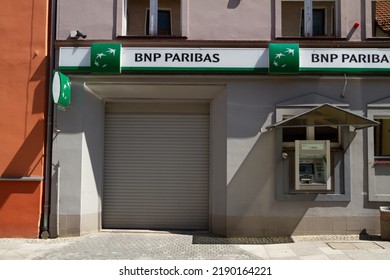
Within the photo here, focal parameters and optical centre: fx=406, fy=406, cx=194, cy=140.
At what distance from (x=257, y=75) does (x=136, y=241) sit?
14.5ft

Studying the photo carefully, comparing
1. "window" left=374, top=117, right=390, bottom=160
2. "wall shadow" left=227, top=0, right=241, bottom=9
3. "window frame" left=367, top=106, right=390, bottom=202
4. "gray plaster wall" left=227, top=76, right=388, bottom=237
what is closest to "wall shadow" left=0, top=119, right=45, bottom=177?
"gray plaster wall" left=227, top=76, right=388, bottom=237

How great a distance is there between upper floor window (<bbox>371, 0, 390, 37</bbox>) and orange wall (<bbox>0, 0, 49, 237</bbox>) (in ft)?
24.1

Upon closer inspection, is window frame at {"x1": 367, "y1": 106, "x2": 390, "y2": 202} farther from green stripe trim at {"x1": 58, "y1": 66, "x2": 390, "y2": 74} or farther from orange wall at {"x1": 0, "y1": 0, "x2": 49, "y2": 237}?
orange wall at {"x1": 0, "y1": 0, "x2": 49, "y2": 237}

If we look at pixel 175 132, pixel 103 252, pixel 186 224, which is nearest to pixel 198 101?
pixel 175 132

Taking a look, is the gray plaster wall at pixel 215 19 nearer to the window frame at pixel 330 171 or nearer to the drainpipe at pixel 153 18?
the drainpipe at pixel 153 18

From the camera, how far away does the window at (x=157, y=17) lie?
9438 mm

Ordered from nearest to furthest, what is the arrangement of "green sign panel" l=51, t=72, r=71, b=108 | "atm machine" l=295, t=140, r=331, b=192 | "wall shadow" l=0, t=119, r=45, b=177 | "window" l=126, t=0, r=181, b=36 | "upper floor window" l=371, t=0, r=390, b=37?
1. "green sign panel" l=51, t=72, r=71, b=108
2. "atm machine" l=295, t=140, r=331, b=192
3. "wall shadow" l=0, t=119, r=45, b=177
4. "upper floor window" l=371, t=0, r=390, b=37
5. "window" l=126, t=0, r=181, b=36

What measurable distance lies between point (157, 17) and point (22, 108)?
366 centimetres

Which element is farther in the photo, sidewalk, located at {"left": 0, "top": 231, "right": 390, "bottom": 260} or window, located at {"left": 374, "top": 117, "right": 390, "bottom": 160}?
window, located at {"left": 374, "top": 117, "right": 390, "bottom": 160}

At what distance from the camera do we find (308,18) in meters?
9.20

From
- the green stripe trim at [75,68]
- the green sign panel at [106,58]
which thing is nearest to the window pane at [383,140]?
the green sign panel at [106,58]

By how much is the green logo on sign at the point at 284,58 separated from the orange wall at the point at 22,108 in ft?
16.3

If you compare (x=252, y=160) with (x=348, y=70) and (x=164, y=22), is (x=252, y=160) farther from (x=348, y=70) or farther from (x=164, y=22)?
(x=164, y=22)

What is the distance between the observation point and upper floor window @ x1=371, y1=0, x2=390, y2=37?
9165mm
